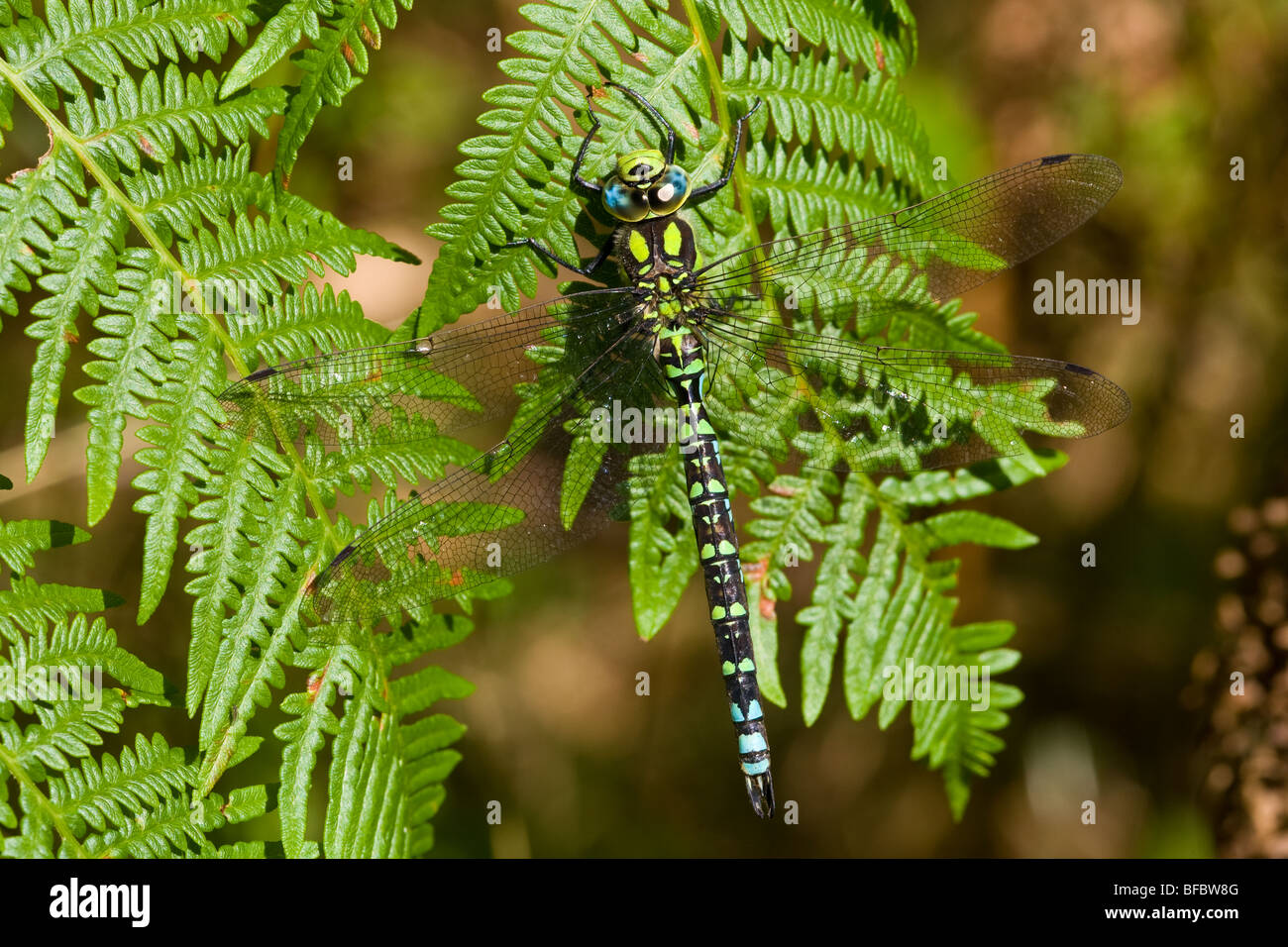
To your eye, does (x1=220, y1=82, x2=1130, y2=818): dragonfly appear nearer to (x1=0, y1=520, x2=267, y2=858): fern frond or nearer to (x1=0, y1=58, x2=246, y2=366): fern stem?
(x1=0, y1=58, x2=246, y2=366): fern stem

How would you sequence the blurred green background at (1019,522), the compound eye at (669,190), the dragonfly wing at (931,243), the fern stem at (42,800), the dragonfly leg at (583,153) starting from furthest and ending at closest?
the blurred green background at (1019,522) < the dragonfly wing at (931,243) < the compound eye at (669,190) < the dragonfly leg at (583,153) < the fern stem at (42,800)

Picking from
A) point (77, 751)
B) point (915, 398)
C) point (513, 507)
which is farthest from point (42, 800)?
point (915, 398)

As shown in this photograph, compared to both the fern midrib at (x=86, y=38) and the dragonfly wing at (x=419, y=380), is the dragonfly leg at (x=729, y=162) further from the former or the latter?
the fern midrib at (x=86, y=38)

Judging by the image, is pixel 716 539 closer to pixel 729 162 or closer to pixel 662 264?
pixel 662 264

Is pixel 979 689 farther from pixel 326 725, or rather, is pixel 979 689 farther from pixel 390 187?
pixel 390 187

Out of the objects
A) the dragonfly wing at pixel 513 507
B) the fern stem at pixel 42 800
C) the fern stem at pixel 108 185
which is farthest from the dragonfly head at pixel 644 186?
the fern stem at pixel 42 800

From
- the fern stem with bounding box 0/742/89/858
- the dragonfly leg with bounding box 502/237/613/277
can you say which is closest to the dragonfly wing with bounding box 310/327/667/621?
the dragonfly leg with bounding box 502/237/613/277

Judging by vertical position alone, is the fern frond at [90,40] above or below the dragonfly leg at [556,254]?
above
